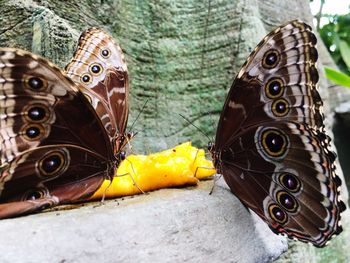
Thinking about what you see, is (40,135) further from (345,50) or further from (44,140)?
(345,50)

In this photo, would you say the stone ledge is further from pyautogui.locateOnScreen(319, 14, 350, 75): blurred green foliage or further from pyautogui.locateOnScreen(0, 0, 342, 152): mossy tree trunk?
pyautogui.locateOnScreen(319, 14, 350, 75): blurred green foliage

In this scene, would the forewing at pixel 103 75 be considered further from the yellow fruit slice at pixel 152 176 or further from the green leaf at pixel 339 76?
the green leaf at pixel 339 76

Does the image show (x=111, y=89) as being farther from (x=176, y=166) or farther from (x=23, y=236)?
(x=23, y=236)

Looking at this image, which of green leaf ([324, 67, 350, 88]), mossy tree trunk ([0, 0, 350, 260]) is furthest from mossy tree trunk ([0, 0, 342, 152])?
green leaf ([324, 67, 350, 88])

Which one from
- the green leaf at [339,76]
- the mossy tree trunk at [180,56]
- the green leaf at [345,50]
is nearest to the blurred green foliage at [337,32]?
the green leaf at [345,50]

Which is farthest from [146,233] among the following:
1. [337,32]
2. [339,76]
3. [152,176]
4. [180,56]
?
Result: [337,32]

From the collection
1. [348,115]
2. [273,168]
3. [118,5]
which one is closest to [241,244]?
[273,168]
